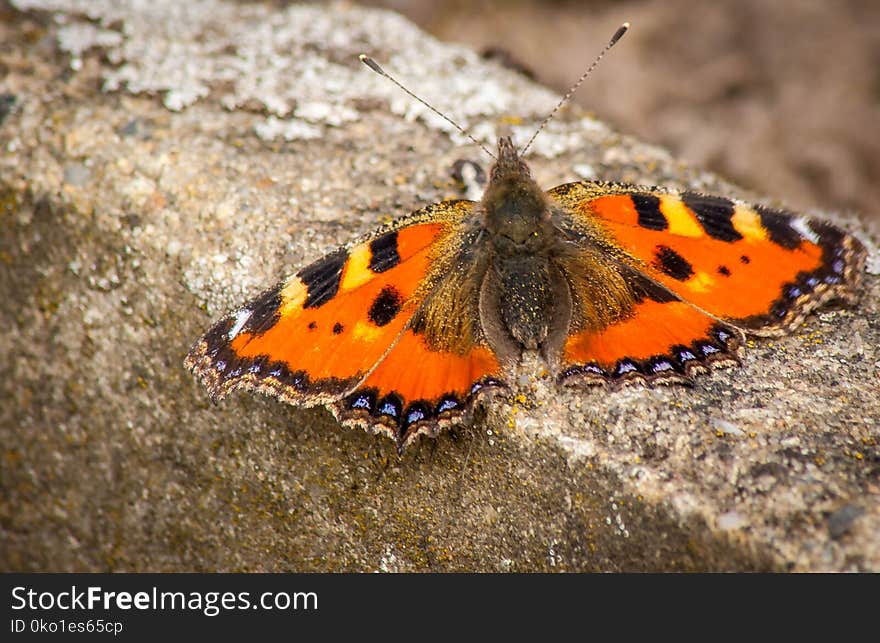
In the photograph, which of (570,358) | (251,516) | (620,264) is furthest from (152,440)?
(620,264)

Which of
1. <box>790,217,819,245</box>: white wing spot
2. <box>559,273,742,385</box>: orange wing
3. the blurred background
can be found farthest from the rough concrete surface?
the blurred background

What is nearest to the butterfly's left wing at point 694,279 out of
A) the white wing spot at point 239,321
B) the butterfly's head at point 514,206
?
the butterfly's head at point 514,206

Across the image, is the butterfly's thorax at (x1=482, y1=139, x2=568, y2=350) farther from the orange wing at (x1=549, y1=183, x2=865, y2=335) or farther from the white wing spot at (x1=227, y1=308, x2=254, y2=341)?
the white wing spot at (x1=227, y1=308, x2=254, y2=341)

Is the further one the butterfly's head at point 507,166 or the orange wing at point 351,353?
the butterfly's head at point 507,166

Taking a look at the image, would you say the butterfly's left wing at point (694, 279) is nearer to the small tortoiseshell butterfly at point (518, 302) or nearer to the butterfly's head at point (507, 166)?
the small tortoiseshell butterfly at point (518, 302)

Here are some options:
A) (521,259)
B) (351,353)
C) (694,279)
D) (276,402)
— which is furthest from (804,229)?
(276,402)
